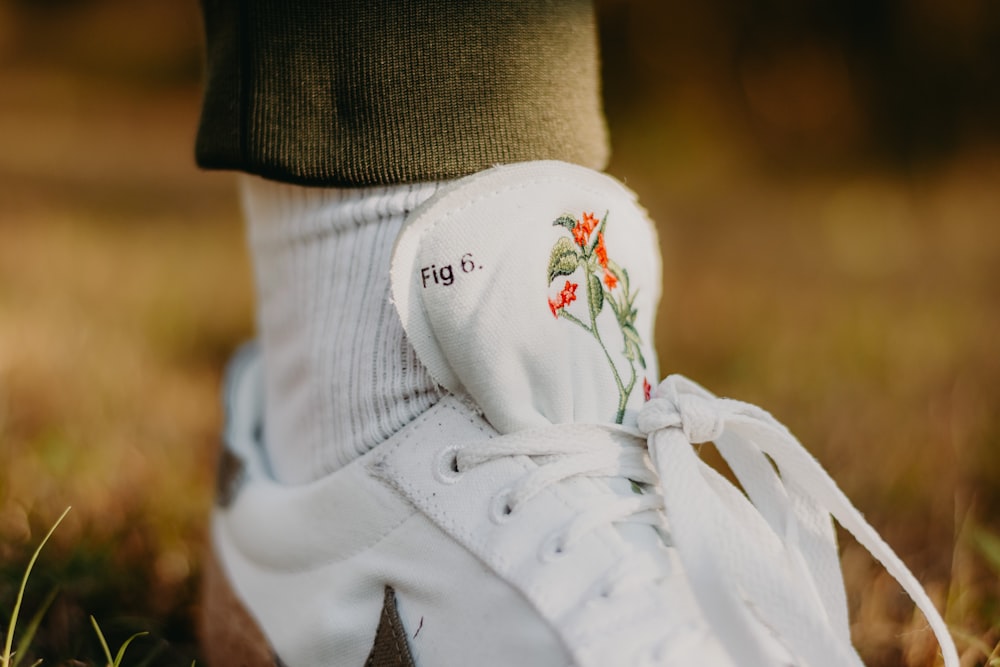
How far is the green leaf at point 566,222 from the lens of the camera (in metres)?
0.66

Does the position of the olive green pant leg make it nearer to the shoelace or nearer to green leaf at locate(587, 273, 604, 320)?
green leaf at locate(587, 273, 604, 320)

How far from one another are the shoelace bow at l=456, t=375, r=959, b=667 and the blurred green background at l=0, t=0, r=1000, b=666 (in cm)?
22

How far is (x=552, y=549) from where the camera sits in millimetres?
560

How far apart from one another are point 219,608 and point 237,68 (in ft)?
1.43

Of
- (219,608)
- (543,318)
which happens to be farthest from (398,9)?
(219,608)

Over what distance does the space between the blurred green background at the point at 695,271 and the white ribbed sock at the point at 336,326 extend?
0.25 metres

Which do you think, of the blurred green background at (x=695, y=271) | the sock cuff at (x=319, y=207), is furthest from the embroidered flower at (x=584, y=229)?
the blurred green background at (x=695, y=271)

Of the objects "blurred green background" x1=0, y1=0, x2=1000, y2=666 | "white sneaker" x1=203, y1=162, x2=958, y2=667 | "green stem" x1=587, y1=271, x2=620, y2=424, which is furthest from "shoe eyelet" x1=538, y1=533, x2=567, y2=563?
"blurred green background" x1=0, y1=0, x2=1000, y2=666

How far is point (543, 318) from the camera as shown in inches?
24.8

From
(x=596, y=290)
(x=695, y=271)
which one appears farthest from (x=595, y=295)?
(x=695, y=271)

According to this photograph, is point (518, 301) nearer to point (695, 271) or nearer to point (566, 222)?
point (566, 222)

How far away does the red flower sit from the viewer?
639 mm

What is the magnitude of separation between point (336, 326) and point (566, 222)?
18 centimetres

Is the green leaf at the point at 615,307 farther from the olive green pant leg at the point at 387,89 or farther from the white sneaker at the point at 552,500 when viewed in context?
the olive green pant leg at the point at 387,89
